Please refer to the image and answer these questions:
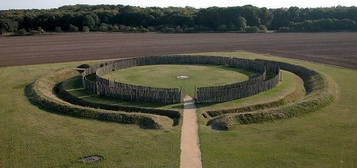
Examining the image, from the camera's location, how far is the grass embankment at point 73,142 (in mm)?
22844

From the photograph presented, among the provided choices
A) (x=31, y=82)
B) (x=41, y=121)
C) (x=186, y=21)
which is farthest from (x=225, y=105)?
(x=186, y=21)

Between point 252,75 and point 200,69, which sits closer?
point 252,75

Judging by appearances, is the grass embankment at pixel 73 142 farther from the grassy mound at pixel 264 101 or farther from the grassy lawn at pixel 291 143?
the grassy mound at pixel 264 101

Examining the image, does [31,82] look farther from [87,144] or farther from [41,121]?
[87,144]

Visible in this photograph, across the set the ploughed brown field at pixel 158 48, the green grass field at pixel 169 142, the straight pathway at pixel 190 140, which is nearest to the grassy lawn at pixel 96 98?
the straight pathway at pixel 190 140

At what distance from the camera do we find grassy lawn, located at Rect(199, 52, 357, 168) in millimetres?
22531

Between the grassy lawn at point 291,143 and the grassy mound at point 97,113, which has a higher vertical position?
the grassy mound at point 97,113

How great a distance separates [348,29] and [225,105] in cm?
11054

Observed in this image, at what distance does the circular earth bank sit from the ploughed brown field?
19.5 m

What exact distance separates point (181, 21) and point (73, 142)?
11525cm

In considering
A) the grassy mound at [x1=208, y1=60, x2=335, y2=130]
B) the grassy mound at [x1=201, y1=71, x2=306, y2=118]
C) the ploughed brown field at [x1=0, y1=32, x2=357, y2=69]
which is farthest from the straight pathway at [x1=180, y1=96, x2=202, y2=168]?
the ploughed brown field at [x1=0, y1=32, x2=357, y2=69]

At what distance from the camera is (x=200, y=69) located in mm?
56500

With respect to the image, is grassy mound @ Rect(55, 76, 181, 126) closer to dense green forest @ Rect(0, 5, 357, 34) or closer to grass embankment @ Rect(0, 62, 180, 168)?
grass embankment @ Rect(0, 62, 180, 168)

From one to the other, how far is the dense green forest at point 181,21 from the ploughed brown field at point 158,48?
87.4 ft
